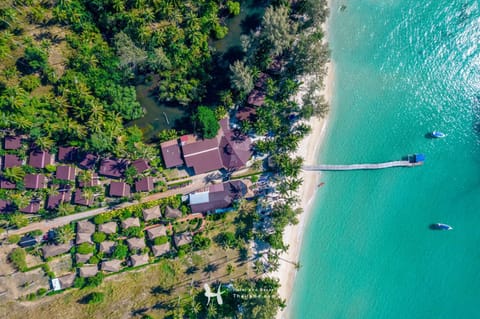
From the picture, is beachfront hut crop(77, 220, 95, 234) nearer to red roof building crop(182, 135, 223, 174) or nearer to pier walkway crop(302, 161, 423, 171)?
red roof building crop(182, 135, 223, 174)

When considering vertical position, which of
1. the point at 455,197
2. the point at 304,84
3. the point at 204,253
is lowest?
the point at 204,253

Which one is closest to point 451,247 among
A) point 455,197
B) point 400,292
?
point 455,197

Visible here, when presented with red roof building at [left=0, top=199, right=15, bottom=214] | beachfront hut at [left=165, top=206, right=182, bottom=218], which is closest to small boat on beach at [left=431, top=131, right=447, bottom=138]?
beachfront hut at [left=165, top=206, right=182, bottom=218]

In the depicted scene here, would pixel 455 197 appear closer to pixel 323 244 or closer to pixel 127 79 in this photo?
pixel 323 244

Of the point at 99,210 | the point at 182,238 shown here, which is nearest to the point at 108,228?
the point at 99,210

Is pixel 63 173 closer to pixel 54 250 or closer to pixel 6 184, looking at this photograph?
pixel 6 184

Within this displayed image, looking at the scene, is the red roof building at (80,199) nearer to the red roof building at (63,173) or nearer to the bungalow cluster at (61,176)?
the bungalow cluster at (61,176)
